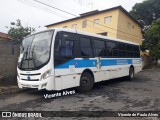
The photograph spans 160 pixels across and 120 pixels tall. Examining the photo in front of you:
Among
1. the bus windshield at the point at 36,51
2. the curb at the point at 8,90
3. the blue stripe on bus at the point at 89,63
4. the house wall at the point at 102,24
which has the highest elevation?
the house wall at the point at 102,24

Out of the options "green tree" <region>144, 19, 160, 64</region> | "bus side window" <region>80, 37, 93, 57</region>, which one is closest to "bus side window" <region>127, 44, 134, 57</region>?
"bus side window" <region>80, 37, 93, 57</region>

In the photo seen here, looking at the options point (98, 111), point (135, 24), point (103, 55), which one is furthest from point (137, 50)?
point (135, 24)

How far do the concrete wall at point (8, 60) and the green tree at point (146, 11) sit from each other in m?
39.5

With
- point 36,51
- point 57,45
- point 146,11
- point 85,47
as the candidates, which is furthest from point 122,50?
point 146,11

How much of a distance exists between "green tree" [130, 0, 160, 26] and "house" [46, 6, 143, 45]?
9.61 meters

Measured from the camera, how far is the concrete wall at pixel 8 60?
1035cm

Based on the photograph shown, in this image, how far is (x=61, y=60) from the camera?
8281 millimetres

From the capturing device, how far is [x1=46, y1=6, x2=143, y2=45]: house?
29906 mm

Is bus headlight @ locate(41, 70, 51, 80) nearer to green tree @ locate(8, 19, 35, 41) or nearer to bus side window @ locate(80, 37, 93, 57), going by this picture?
bus side window @ locate(80, 37, 93, 57)

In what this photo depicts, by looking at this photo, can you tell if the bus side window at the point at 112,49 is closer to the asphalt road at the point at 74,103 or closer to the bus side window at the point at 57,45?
the asphalt road at the point at 74,103

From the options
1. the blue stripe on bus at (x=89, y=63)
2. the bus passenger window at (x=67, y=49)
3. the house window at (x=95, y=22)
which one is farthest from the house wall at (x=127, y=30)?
the bus passenger window at (x=67, y=49)

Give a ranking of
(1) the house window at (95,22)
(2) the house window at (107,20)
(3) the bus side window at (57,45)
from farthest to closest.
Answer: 1. (1) the house window at (95,22)
2. (2) the house window at (107,20)
3. (3) the bus side window at (57,45)

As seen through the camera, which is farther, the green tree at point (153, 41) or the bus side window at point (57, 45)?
the green tree at point (153, 41)

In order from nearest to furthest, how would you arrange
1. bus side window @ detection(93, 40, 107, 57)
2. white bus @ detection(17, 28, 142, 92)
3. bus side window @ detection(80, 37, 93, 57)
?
white bus @ detection(17, 28, 142, 92) → bus side window @ detection(80, 37, 93, 57) → bus side window @ detection(93, 40, 107, 57)
